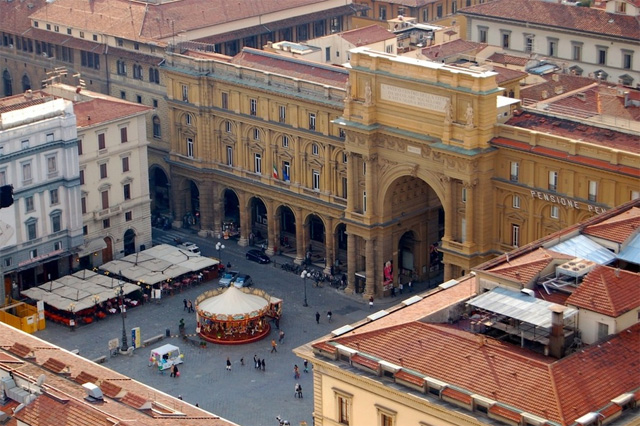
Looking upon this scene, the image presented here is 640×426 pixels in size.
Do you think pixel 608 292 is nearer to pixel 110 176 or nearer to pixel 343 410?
pixel 343 410

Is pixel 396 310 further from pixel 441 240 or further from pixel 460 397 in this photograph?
pixel 441 240

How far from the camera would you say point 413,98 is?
139875 millimetres

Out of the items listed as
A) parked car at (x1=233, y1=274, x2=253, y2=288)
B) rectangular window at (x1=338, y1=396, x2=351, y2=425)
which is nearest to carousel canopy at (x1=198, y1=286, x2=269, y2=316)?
parked car at (x1=233, y1=274, x2=253, y2=288)

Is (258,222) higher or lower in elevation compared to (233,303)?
lower

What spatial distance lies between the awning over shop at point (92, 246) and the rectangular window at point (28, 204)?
7701 millimetres

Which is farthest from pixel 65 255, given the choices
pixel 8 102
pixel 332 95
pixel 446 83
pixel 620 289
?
pixel 620 289

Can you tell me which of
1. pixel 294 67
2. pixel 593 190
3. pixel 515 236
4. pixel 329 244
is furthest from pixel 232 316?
pixel 593 190

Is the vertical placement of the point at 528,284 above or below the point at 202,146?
above

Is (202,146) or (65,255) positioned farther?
(202,146)

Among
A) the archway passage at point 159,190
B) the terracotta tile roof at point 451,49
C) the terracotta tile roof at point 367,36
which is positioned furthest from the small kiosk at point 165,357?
the terracotta tile roof at point 367,36

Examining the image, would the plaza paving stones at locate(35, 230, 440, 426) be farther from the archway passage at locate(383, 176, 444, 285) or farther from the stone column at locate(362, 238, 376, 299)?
the archway passage at locate(383, 176, 444, 285)

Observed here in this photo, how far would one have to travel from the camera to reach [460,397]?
85438 mm

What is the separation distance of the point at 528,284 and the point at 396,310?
8071 millimetres

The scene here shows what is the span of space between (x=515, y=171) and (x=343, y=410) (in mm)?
50219
